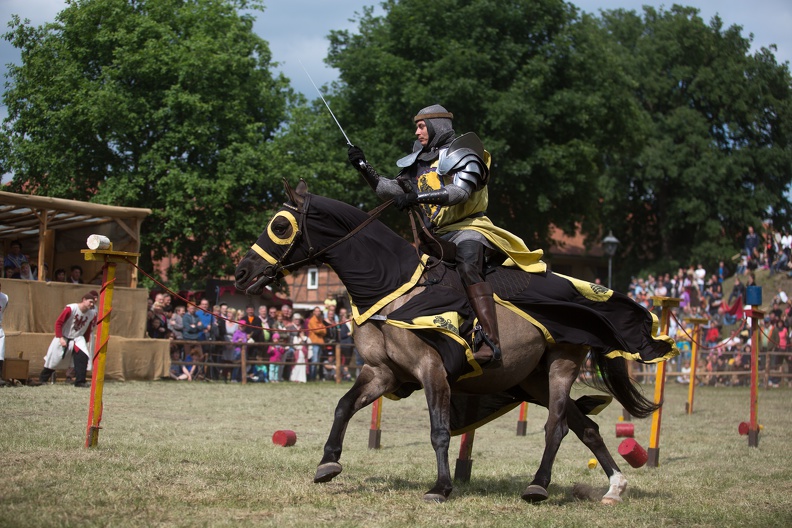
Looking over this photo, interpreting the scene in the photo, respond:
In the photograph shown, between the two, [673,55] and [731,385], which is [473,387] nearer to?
[731,385]

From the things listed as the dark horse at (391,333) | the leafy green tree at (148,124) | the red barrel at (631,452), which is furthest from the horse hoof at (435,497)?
the leafy green tree at (148,124)

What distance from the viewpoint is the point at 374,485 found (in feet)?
26.8

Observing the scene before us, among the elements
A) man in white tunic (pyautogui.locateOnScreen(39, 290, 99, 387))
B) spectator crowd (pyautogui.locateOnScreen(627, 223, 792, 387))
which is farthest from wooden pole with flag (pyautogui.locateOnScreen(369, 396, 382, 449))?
spectator crowd (pyautogui.locateOnScreen(627, 223, 792, 387))

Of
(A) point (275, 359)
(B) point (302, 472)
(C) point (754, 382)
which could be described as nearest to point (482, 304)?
(B) point (302, 472)

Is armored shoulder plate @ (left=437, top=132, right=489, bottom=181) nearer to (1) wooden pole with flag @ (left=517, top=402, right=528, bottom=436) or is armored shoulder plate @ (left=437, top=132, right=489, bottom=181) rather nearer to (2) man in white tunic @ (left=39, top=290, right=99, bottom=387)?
(1) wooden pole with flag @ (left=517, top=402, right=528, bottom=436)

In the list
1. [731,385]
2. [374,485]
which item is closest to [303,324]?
[731,385]

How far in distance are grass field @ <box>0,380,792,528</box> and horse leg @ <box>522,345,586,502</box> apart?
350 mm

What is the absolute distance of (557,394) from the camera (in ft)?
27.3

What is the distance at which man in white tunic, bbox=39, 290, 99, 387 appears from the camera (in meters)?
16.5

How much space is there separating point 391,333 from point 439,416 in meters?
0.79

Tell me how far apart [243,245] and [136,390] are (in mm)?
15771

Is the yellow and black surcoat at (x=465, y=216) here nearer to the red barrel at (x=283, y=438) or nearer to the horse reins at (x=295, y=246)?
the horse reins at (x=295, y=246)

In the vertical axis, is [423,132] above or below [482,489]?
above

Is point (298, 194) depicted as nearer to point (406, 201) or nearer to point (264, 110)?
point (406, 201)
